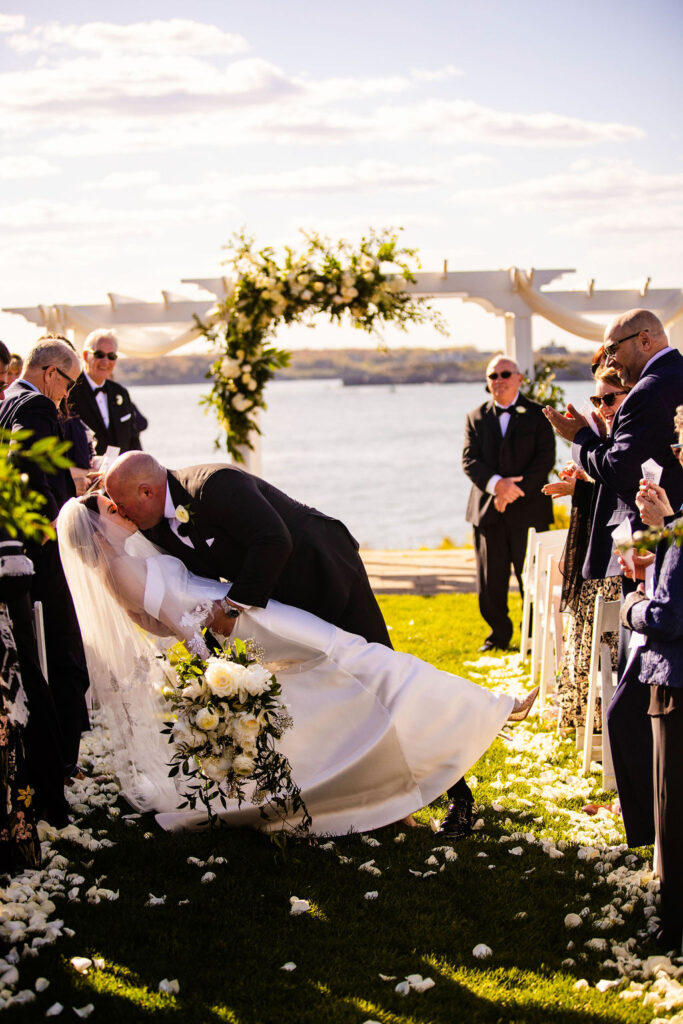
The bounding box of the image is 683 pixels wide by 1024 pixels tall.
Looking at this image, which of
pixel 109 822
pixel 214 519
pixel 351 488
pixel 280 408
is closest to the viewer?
pixel 214 519

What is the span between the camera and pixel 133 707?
4914mm

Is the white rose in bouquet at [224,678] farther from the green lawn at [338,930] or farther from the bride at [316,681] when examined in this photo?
the green lawn at [338,930]

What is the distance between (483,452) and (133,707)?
177 inches

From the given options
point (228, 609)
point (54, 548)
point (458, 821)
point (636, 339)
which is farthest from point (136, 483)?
point (636, 339)

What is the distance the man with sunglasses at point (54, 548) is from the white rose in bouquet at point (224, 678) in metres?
1.39

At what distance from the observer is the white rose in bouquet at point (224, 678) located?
4.16 meters

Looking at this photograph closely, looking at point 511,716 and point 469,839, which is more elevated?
point 511,716

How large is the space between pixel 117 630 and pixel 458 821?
181 cm

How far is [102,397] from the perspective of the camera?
8734mm

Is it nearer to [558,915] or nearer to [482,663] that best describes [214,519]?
[558,915]

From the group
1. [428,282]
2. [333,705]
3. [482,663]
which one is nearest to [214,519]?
[333,705]

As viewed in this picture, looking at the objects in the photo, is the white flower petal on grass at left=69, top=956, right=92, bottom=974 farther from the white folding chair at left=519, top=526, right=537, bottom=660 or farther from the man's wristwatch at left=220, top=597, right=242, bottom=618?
the white folding chair at left=519, top=526, right=537, bottom=660

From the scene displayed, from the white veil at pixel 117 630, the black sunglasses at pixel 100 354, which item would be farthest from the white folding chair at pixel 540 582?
the black sunglasses at pixel 100 354

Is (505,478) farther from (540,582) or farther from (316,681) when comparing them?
(316,681)
